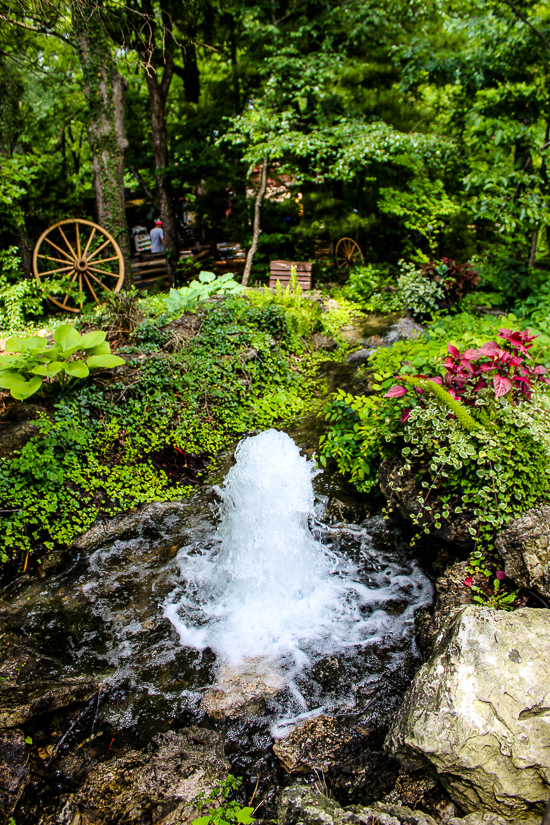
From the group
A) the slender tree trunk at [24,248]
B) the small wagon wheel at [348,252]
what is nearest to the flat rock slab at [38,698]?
the slender tree trunk at [24,248]

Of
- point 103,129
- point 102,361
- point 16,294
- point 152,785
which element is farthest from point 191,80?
point 152,785

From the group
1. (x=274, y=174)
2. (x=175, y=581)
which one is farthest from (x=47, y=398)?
(x=274, y=174)

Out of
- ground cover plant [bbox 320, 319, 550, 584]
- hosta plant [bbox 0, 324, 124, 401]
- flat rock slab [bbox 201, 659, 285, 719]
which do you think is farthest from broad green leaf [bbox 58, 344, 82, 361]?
flat rock slab [bbox 201, 659, 285, 719]

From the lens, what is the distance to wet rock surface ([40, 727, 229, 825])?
2287 mm

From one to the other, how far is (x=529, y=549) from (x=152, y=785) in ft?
8.57

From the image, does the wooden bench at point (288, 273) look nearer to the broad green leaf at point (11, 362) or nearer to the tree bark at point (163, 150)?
the tree bark at point (163, 150)

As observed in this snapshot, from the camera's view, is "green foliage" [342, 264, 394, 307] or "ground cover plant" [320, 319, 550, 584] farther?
"green foliage" [342, 264, 394, 307]

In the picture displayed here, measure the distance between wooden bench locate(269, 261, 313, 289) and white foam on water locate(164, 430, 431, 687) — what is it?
7.01 meters

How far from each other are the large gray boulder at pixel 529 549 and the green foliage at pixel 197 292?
5.32 metres

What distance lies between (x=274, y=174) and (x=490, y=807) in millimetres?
12470

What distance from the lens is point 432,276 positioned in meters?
8.58

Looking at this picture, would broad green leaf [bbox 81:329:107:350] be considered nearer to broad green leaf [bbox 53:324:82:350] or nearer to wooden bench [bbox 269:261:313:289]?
broad green leaf [bbox 53:324:82:350]

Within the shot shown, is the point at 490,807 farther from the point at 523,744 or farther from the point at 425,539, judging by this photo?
the point at 425,539

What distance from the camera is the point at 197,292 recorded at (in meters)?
7.46
